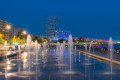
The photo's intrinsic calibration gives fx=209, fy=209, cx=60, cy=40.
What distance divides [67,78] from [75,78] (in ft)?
1.21

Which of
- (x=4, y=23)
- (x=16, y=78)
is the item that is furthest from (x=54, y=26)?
(x=16, y=78)

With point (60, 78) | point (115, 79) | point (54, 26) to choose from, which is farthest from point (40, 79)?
point (54, 26)

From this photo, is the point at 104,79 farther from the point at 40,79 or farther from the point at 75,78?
the point at 40,79

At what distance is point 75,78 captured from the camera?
9.48 m

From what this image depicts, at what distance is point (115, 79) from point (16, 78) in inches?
174

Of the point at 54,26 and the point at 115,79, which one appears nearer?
the point at 115,79

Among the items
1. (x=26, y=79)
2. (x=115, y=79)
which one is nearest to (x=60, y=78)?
(x=26, y=79)

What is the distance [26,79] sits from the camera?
9.13 meters

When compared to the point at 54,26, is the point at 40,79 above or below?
below

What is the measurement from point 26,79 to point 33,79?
1.00 ft

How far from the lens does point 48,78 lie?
9.44m

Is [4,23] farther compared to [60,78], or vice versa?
[4,23]

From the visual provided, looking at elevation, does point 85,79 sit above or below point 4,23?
below

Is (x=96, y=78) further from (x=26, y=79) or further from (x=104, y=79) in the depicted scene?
(x=26, y=79)
